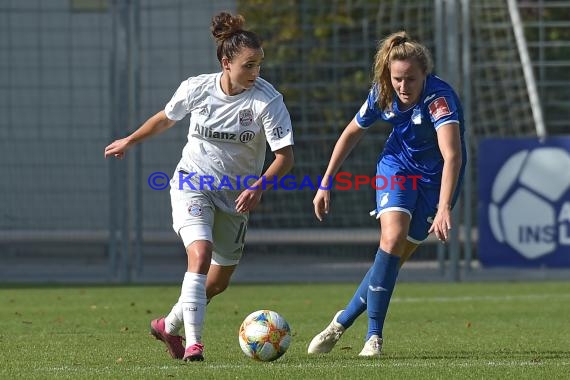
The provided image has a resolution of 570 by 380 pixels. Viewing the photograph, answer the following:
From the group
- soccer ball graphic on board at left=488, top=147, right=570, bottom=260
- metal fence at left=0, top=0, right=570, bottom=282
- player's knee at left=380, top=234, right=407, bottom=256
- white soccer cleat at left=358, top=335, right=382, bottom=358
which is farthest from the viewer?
metal fence at left=0, top=0, right=570, bottom=282

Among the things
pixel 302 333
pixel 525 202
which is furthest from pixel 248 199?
pixel 525 202

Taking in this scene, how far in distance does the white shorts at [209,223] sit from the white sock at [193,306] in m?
0.24

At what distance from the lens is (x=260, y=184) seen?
23.5 feet

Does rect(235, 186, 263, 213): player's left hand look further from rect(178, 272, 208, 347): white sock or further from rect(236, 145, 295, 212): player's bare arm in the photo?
rect(178, 272, 208, 347): white sock

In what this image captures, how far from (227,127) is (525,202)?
831 cm

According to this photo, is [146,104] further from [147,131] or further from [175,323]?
[175,323]

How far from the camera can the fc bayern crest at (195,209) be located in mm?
7297

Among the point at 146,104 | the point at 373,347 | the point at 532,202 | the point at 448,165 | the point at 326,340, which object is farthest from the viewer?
the point at 146,104

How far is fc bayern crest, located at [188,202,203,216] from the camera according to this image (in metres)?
7.30

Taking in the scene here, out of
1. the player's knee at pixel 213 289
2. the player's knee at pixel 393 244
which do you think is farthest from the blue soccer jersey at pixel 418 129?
the player's knee at pixel 213 289

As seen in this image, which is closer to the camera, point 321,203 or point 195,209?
point 195,209

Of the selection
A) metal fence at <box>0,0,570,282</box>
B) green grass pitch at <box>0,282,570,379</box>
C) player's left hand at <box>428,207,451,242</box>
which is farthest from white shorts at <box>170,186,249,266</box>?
metal fence at <box>0,0,570,282</box>

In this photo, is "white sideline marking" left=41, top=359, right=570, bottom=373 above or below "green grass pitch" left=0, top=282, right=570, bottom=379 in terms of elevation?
above

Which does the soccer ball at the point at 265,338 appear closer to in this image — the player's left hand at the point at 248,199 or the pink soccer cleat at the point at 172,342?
the pink soccer cleat at the point at 172,342
